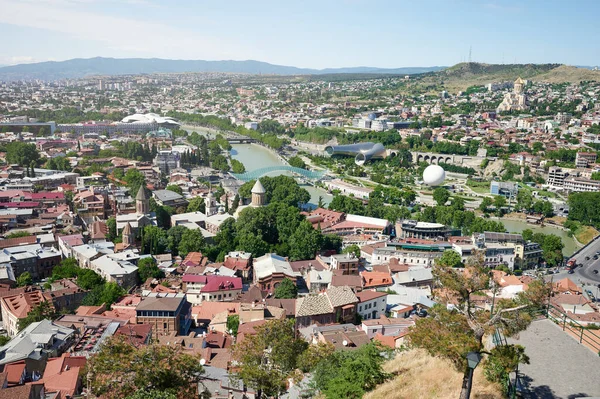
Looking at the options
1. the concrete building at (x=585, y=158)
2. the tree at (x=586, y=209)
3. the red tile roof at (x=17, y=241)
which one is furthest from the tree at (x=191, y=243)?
the concrete building at (x=585, y=158)

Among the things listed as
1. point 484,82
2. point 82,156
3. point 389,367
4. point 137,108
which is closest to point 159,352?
point 389,367

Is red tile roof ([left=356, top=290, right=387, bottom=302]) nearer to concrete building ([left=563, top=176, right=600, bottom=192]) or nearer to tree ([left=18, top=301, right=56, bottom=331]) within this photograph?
tree ([left=18, top=301, right=56, bottom=331])

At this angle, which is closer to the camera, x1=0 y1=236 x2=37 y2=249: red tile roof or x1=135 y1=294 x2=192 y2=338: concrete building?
x1=135 y1=294 x2=192 y2=338: concrete building

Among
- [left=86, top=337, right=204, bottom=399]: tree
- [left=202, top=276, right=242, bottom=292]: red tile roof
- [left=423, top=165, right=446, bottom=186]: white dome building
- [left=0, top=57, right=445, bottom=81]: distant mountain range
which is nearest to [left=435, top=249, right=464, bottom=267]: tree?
[left=202, top=276, right=242, bottom=292]: red tile roof

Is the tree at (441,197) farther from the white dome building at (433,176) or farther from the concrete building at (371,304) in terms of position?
the concrete building at (371,304)

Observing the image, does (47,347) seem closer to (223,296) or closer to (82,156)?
(223,296)

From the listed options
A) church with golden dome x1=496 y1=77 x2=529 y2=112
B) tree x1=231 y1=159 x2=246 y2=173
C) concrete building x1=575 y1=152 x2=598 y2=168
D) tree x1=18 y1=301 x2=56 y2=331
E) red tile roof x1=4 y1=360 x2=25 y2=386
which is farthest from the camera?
church with golden dome x1=496 y1=77 x2=529 y2=112
